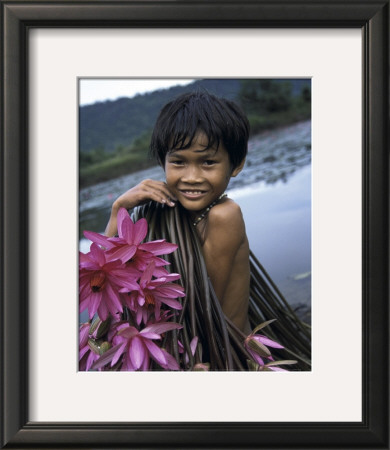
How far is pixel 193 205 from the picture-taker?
916mm

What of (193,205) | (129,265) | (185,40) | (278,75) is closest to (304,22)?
(278,75)

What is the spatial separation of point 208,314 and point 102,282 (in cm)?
19

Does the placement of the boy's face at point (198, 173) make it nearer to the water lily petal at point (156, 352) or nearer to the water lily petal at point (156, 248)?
the water lily petal at point (156, 248)

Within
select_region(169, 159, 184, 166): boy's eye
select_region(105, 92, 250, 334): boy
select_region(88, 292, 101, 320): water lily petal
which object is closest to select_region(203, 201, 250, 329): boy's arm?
select_region(105, 92, 250, 334): boy

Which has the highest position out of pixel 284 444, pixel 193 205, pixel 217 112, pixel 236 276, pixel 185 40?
pixel 185 40

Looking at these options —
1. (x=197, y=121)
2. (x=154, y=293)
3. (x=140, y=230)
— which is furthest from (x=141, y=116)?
(x=154, y=293)

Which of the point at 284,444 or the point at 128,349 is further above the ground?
the point at 128,349

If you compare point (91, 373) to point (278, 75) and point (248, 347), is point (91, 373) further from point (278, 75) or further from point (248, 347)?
point (278, 75)

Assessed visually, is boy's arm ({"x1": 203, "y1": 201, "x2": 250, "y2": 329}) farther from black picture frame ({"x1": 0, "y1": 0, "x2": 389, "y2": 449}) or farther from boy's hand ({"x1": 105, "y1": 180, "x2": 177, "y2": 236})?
black picture frame ({"x1": 0, "y1": 0, "x2": 389, "y2": 449})

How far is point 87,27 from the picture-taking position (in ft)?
2.77

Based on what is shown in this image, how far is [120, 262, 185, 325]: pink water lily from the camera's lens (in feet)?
2.88

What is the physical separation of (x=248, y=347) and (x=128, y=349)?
0.21m

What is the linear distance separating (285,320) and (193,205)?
0.27 metres

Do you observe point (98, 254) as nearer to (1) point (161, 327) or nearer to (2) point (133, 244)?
(2) point (133, 244)
